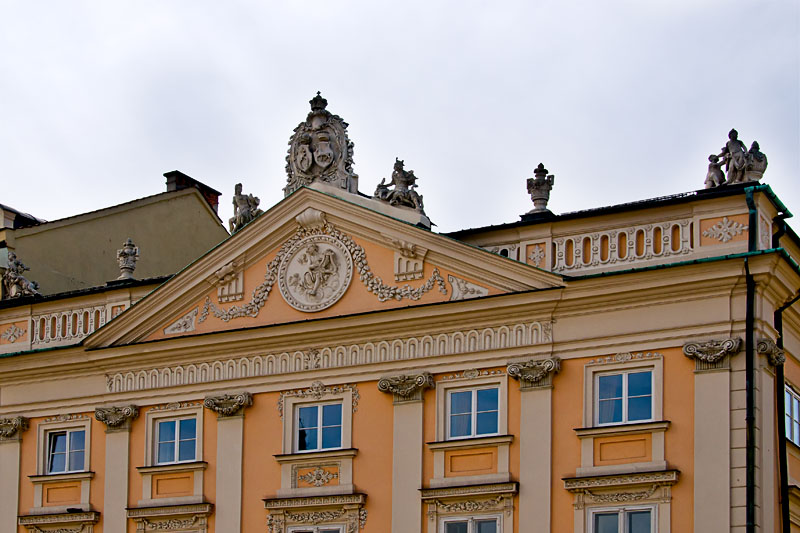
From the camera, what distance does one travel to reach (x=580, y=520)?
2566 cm

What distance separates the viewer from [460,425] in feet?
89.9

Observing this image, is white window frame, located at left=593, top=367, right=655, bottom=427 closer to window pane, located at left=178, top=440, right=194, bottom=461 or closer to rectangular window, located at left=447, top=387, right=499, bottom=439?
rectangular window, located at left=447, top=387, right=499, bottom=439

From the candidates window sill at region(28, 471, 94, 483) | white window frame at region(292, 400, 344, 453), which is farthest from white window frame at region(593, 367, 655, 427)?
window sill at region(28, 471, 94, 483)

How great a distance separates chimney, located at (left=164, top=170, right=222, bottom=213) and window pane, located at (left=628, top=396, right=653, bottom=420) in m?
17.6

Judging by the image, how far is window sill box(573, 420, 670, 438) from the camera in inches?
997

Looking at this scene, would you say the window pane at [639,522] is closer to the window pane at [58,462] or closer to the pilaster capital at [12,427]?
the window pane at [58,462]

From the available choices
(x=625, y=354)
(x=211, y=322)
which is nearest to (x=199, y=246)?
(x=211, y=322)

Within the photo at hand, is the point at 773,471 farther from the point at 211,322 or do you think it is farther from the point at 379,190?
the point at 211,322

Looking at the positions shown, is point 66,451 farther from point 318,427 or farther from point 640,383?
point 640,383

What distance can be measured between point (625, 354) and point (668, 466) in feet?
6.71

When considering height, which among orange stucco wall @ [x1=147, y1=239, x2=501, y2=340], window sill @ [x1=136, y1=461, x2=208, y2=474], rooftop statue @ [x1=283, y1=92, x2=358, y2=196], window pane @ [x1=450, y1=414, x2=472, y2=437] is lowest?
window sill @ [x1=136, y1=461, x2=208, y2=474]

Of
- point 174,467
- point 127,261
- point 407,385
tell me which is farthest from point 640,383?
point 127,261

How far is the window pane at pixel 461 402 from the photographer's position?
2741 cm

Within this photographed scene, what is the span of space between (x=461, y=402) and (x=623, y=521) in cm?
372
